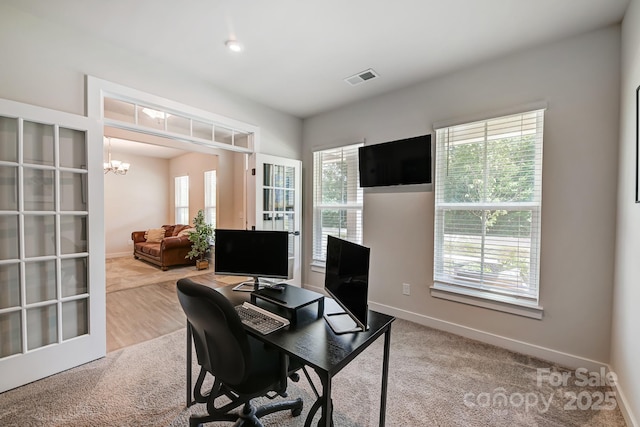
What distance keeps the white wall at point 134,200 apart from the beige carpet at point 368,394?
5756 mm

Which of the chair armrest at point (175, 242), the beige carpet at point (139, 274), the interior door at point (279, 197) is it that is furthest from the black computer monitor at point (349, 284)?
the chair armrest at point (175, 242)

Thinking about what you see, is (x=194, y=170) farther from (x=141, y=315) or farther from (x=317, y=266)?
(x=317, y=266)

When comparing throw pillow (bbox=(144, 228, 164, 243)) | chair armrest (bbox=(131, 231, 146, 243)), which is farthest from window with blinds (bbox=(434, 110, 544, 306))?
chair armrest (bbox=(131, 231, 146, 243))

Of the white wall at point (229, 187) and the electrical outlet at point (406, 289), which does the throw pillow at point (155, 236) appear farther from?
the electrical outlet at point (406, 289)

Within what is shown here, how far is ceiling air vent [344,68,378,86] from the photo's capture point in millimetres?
2823

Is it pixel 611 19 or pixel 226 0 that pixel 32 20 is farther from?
pixel 611 19

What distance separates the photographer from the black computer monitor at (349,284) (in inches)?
53.2

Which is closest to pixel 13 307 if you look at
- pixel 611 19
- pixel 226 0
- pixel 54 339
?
pixel 54 339

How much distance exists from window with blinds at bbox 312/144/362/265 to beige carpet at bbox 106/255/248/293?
1.53 metres

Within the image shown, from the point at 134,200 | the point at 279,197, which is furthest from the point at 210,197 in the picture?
the point at 279,197

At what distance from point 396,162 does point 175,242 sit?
15.7 ft

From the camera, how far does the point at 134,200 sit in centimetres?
731

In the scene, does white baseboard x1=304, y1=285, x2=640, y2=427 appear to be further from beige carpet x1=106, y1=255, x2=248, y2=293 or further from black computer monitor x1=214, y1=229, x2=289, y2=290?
beige carpet x1=106, y1=255, x2=248, y2=293

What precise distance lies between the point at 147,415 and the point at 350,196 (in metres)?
2.87
